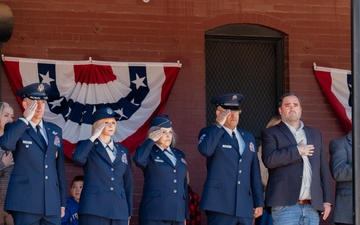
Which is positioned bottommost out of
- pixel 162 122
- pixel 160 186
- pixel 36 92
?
pixel 160 186

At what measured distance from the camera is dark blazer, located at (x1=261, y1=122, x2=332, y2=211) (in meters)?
10.2

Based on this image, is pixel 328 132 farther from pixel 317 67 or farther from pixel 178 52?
pixel 178 52

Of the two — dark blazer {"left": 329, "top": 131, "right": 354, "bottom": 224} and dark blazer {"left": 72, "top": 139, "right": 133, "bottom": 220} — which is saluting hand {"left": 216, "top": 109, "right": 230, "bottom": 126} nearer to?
dark blazer {"left": 72, "top": 139, "right": 133, "bottom": 220}

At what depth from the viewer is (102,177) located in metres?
10.0

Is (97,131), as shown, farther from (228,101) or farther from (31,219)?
(228,101)

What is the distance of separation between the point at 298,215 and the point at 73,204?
101 inches

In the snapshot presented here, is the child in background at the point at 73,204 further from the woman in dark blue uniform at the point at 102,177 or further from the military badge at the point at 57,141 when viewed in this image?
the military badge at the point at 57,141

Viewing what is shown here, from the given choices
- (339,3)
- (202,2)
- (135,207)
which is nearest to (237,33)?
(202,2)

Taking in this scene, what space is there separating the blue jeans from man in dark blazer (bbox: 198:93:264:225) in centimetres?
32

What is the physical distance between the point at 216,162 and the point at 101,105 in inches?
91.8

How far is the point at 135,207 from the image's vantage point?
1241 cm

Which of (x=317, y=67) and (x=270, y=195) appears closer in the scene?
(x=270, y=195)

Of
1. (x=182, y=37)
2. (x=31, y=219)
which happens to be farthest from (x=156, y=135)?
(x=182, y=37)

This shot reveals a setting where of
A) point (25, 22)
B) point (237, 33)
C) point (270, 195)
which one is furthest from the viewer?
point (237, 33)
